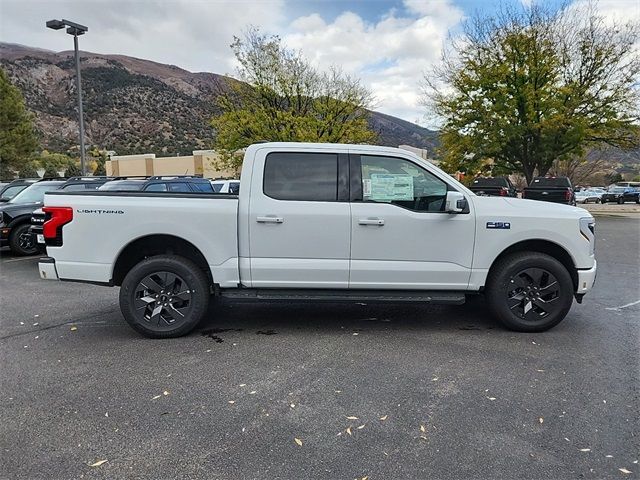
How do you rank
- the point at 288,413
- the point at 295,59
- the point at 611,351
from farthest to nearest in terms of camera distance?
the point at 295,59, the point at 611,351, the point at 288,413

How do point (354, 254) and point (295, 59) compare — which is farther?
point (295, 59)

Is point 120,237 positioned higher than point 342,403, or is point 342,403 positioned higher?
point 120,237

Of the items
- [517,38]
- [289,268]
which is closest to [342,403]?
[289,268]

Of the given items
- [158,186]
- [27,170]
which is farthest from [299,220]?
[27,170]

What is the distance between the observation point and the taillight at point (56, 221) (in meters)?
4.72

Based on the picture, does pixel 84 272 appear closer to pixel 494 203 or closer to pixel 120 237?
pixel 120 237

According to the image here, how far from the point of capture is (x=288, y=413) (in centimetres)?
333

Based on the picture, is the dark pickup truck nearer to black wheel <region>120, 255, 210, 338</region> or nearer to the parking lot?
the parking lot

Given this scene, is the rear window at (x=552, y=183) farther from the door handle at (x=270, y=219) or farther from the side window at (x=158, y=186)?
the door handle at (x=270, y=219)

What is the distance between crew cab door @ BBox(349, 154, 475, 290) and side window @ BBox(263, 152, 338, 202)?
24 centimetres

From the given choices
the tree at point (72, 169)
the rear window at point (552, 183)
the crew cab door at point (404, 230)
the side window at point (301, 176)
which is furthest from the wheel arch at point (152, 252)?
the tree at point (72, 169)

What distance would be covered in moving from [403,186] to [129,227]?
282cm

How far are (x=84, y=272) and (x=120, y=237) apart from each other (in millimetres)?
535

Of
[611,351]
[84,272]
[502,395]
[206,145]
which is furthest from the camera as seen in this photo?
[206,145]
